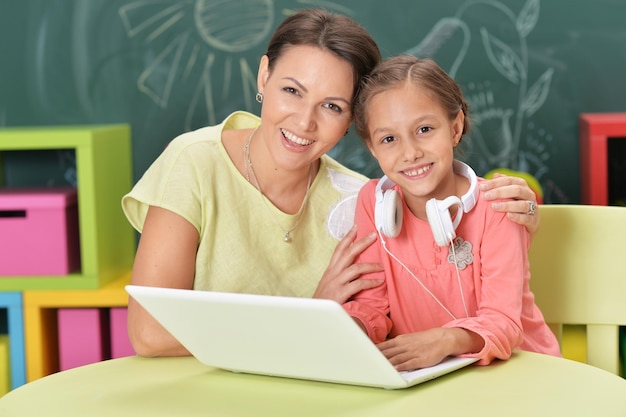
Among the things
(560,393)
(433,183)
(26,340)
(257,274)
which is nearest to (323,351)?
(560,393)

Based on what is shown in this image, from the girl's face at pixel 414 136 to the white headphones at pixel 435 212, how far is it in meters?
0.04

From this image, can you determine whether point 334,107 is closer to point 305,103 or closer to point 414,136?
point 305,103

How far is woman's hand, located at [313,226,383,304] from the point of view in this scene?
1.65 m

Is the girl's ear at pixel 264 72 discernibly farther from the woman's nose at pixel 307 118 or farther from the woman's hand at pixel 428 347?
the woman's hand at pixel 428 347

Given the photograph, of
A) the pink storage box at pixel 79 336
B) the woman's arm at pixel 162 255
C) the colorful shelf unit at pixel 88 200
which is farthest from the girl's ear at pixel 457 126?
the pink storage box at pixel 79 336

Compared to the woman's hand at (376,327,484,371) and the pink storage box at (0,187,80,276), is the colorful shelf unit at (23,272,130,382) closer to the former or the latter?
the pink storage box at (0,187,80,276)

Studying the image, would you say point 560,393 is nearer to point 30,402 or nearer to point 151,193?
point 30,402

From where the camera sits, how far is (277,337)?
48.6 inches

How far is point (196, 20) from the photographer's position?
288cm

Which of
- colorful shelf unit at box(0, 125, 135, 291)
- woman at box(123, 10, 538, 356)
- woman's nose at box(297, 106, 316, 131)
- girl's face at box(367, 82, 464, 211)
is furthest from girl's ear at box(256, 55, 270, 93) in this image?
colorful shelf unit at box(0, 125, 135, 291)

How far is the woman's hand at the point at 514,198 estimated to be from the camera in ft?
5.03

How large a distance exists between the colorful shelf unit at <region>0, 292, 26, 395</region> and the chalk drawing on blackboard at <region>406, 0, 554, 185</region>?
4.16 feet

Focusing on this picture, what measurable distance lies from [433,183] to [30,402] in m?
0.69

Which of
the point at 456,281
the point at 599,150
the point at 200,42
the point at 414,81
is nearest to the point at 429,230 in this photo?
the point at 456,281
